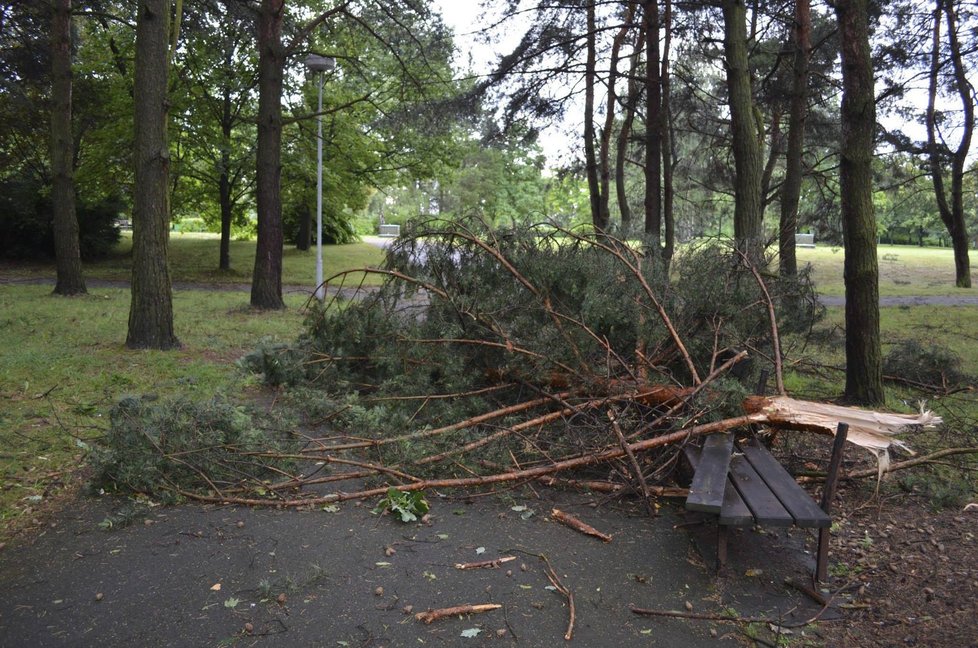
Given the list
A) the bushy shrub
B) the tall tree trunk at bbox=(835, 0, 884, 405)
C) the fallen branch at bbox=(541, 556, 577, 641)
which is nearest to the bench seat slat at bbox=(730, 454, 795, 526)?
the fallen branch at bbox=(541, 556, 577, 641)

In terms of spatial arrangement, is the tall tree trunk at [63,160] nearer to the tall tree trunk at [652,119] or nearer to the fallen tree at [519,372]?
the fallen tree at [519,372]

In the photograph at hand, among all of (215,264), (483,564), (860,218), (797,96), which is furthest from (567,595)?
(215,264)

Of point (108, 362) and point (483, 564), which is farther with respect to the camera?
point (108, 362)

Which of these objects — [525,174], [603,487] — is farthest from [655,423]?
[525,174]

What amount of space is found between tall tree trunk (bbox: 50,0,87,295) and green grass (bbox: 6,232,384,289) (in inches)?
186

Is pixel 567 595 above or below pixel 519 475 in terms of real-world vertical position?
below

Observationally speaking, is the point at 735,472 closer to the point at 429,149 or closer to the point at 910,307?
the point at 910,307

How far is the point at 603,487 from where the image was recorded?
490 cm

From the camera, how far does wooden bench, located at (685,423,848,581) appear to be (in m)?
3.62

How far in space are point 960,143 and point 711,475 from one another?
65.6 feet

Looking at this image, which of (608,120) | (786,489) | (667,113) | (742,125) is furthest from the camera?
(608,120)

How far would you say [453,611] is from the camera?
11.2 feet

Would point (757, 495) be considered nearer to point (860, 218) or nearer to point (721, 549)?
point (721, 549)

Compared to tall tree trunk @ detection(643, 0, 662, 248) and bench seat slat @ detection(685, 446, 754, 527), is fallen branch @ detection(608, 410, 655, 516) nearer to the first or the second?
bench seat slat @ detection(685, 446, 754, 527)
